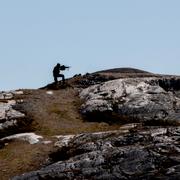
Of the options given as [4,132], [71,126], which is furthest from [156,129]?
[4,132]

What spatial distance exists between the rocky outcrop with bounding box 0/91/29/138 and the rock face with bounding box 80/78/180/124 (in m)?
7.98

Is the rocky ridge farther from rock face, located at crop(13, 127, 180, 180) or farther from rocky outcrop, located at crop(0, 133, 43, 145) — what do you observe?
rocky outcrop, located at crop(0, 133, 43, 145)

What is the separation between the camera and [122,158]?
1668 inches

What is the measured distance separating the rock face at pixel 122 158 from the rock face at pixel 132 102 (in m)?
11.5

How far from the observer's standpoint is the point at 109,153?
43.7m

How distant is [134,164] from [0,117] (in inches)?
962

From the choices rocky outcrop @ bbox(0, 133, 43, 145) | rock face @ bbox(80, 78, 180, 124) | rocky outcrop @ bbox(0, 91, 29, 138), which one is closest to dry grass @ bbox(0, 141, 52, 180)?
rocky outcrop @ bbox(0, 133, 43, 145)

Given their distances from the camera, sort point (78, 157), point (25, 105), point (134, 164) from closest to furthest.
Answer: point (134, 164) → point (78, 157) → point (25, 105)

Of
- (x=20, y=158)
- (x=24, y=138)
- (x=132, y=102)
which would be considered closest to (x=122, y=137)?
(x=20, y=158)

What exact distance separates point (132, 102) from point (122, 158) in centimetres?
2007

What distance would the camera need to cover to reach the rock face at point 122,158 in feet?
132

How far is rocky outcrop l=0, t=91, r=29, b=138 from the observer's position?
58.4m

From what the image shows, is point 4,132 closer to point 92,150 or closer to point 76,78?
point 92,150

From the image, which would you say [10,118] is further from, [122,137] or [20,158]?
[122,137]
